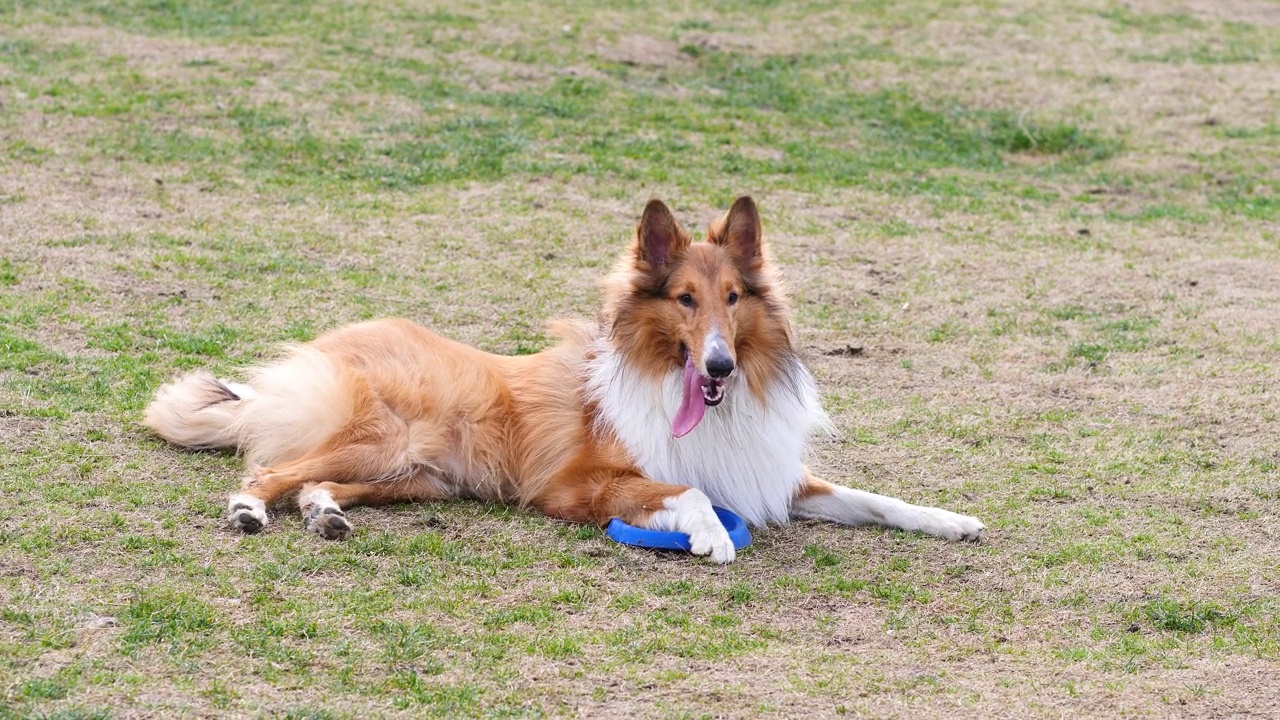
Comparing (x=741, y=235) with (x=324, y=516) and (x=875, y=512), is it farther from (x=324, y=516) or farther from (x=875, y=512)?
(x=324, y=516)

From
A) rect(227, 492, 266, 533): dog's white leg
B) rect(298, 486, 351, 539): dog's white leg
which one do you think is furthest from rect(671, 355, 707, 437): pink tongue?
rect(227, 492, 266, 533): dog's white leg

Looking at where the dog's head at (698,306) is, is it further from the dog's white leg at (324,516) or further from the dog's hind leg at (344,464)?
the dog's white leg at (324,516)

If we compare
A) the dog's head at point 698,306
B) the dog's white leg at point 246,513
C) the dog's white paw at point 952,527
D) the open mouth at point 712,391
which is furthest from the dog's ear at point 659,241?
the dog's white leg at point 246,513

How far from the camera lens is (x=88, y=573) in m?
4.87

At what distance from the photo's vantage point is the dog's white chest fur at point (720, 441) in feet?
19.1

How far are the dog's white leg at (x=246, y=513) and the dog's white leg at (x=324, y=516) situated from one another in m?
0.17

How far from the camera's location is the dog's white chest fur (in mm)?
5832

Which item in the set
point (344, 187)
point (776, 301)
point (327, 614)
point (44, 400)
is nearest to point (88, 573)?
point (327, 614)

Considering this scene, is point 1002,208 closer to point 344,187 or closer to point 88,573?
point 344,187

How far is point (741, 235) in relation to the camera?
587 cm

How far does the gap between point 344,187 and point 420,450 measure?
16.8 feet

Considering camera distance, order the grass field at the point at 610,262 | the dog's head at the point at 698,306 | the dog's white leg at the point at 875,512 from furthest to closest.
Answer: the dog's white leg at the point at 875,512 < the dog's head at the point at 698,306 < the grass field at the point at 610,262

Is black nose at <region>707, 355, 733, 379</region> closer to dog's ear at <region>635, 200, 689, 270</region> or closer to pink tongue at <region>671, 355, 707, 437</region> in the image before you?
pink tongue at <region>671, 355, 707, 437</region>

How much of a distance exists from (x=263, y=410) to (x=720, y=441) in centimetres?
196
